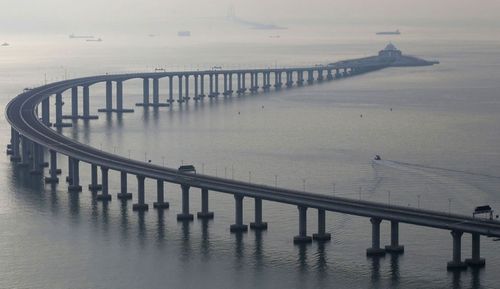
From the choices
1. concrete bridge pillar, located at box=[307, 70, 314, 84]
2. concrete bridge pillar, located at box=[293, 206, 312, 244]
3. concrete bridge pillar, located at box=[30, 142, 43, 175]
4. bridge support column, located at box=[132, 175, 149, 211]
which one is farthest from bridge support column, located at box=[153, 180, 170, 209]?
concrete bridge pillar, located at box=[307, 70, 314, 84]

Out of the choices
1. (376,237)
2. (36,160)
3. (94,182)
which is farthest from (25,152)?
(376,237)

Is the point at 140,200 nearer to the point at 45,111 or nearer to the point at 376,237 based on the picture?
the point at 376,237

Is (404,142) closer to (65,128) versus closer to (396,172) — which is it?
(396,172)

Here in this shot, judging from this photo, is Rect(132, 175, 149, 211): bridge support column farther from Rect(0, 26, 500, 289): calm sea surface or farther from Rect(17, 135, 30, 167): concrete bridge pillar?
Rect(17, 135, 30, 167): concrete bridge pillar

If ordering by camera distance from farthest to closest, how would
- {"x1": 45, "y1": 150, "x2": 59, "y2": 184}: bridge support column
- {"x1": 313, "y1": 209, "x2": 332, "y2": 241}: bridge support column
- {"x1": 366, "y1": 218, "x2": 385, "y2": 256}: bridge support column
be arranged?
→ {"x1": 45, "y1": 150, "x2": 59, "y2": 184}: bridge support column, {"x1": 313, "y1": 209, "x2": 332, "y2": 241}: bridge support column, {"x1": 366, "y1": 218, "x2": 385, "y2": 256}: bridge support column

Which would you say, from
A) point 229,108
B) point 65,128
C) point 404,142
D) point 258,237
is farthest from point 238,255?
point 229,108

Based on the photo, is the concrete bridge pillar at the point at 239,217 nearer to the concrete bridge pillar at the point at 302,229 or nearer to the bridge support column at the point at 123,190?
the concrete bridge pillar at the point at 302,229

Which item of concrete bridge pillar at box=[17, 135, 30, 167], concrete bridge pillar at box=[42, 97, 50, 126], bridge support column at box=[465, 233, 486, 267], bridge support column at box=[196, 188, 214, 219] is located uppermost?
concrete bridge pillar at box=[42, 97, 50, 126]

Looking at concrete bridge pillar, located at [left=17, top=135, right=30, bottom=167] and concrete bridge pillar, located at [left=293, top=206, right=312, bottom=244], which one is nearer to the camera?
concrete bridge pillar, located at [left=293, top=206, right=312, bottom=244]
